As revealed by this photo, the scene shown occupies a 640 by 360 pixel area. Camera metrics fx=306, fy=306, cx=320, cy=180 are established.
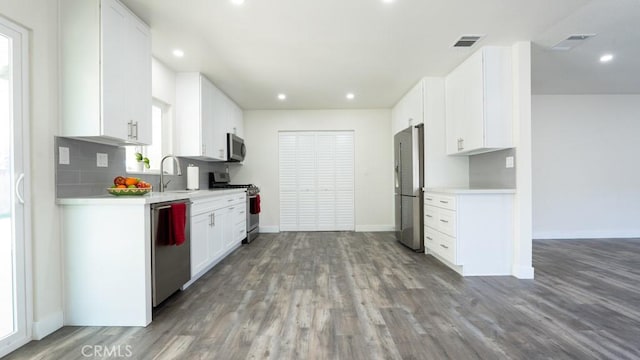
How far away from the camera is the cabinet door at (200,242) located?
118 inches

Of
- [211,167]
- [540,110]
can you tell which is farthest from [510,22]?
[211,167]

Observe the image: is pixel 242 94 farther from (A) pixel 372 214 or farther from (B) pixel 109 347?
(B) pixel 109 347

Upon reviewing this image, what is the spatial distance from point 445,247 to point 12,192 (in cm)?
388

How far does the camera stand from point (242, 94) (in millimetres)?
5152

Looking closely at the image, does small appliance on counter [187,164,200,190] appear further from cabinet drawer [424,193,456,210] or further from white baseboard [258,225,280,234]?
cabinet drawer [424,193,456,210]

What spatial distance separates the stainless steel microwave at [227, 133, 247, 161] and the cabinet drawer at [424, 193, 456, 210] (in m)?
3.18

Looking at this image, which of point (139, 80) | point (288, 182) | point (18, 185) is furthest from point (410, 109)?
point (18, 185)

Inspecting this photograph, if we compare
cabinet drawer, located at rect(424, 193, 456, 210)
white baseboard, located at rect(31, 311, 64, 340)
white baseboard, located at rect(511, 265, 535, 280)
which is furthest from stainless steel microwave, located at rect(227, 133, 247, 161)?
white baseboard, located at rect(511, 265, 535, 280)

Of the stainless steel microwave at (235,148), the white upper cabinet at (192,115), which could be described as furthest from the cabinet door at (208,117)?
the stainless steel microwave at (235,148)

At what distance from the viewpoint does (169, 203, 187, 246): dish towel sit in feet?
8.10

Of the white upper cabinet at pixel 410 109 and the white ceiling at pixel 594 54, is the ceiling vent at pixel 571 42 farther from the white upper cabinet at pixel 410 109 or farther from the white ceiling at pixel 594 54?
the white upper cabinet at pixel 410 109

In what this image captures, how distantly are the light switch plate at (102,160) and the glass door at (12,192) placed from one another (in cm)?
67

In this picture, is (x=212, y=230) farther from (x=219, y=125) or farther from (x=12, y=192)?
(x=219, y=125)

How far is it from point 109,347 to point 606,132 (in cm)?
746
